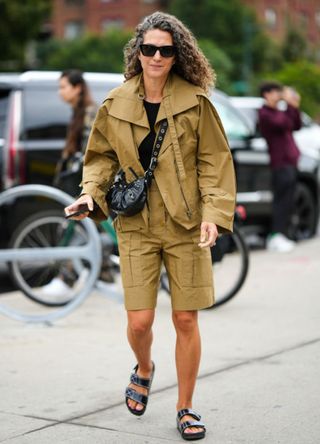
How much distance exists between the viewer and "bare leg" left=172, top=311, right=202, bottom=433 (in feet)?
15.7

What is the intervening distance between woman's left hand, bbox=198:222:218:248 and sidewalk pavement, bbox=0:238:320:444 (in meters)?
0.85

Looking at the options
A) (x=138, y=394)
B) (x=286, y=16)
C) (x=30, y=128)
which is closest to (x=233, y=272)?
(x=30, y=128)

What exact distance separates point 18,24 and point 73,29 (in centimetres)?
4813

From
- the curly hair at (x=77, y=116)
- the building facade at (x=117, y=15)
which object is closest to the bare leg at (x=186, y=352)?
the curly hair at (x=77, y=116)

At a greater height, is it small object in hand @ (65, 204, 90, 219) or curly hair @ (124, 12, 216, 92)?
curly hair @ (124, 12, 216, 92)

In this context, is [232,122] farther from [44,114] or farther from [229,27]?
[229,27]

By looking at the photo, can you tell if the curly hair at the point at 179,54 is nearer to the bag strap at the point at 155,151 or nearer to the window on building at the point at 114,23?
the bag strap at the point at 155,151

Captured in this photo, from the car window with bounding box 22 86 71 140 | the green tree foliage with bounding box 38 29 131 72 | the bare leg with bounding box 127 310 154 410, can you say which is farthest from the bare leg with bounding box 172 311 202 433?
the green tree foliage with bounding box 38 29 131 72

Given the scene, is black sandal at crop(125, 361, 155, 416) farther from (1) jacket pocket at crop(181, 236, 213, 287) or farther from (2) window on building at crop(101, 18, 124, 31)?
(2) window on building at crop(101, 18, 124, 31)

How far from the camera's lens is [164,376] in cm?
595

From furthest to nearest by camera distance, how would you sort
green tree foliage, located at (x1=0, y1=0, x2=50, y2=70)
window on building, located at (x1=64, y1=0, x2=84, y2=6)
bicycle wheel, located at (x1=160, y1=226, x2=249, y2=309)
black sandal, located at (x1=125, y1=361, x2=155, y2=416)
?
window on building, located at (x1=64, y1=0, x2=84, y2=6)
green tree foliage, located at (x1=0, y1=0, x2=50, y2=70)
bicycle wheel, located at (x1=160, y1=226, x2=249, y2=309)
black sandal, located at (x1=125, y1=361, x2=155, y2=416)

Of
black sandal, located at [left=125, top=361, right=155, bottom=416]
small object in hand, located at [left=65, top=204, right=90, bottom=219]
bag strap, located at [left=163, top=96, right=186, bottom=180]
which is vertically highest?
bag strap, located at [left=163, top=96, right=186, bottom=180]

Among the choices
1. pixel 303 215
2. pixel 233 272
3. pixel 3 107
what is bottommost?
pixel 303 215

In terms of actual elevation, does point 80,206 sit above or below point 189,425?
above
